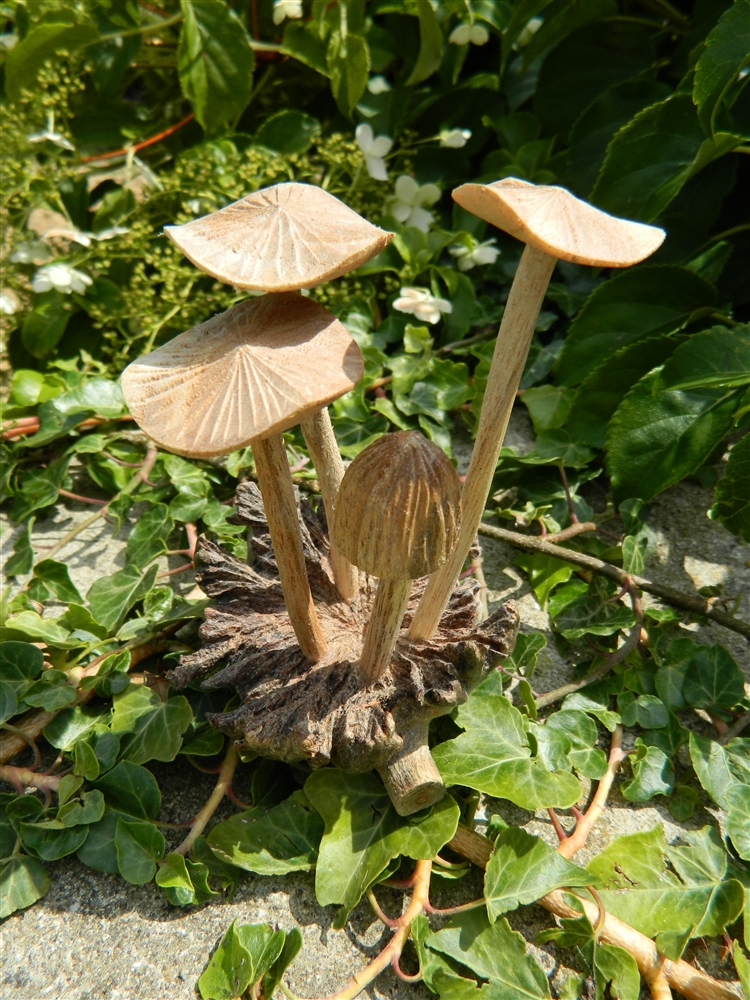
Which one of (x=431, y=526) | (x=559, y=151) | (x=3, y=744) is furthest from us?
(x=559, y=151)

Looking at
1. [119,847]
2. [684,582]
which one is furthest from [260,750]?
[684,582]

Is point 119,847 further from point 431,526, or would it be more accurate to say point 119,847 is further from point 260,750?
point 431,526

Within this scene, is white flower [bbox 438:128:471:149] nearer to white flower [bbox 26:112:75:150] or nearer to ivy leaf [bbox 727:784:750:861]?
white flower [bbox 26:112:75:150]

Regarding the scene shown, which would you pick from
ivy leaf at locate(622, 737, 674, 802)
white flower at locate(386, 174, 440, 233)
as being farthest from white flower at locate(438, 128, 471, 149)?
ivy leaf at locate(622, 737, 674, 802)

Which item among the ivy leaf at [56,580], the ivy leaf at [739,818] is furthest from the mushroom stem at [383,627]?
the ivy leaf at [56,580]

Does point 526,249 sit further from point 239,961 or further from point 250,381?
point 239,961

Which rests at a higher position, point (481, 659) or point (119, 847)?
point (481, 659)
